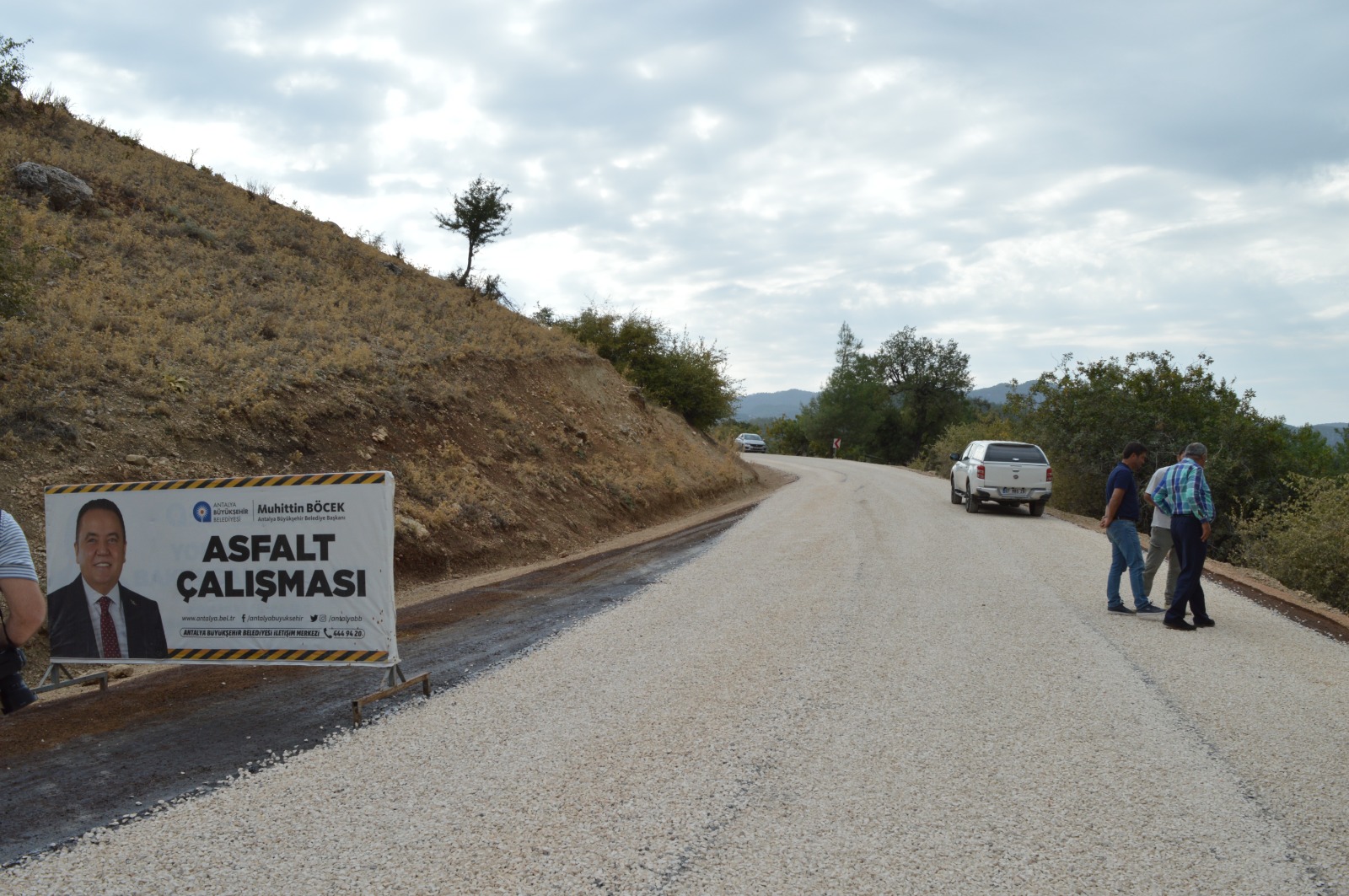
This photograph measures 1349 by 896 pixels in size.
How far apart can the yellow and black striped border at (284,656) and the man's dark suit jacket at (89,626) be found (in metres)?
0.24

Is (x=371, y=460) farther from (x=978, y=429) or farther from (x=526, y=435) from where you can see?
(x=978, y=429)

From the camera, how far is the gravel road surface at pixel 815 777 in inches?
147

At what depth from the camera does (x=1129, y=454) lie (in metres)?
10.0

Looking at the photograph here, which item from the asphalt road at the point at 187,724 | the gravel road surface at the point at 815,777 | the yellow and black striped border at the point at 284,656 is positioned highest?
the yellow and black striped border at the point at 284,656

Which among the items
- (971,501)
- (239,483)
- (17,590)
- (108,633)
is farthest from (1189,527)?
(971,501)

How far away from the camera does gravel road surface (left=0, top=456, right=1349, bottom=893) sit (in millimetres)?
3738

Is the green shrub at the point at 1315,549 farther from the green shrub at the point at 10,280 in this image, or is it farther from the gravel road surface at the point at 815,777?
the green shrub at the point at 10,280

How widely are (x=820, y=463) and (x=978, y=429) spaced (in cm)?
899

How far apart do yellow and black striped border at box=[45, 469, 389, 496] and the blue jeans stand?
8.17 meters

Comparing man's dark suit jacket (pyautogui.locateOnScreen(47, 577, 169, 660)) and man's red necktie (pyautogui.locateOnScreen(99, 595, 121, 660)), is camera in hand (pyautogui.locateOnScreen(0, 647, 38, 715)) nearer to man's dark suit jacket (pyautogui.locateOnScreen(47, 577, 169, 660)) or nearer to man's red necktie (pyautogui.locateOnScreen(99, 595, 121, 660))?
man's dark suit jacket (pyautogui.locateOnScreen(47, 577, 169, 660))

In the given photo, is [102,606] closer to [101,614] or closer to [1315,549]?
[101,614]

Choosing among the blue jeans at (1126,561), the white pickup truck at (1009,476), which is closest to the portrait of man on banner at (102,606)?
the blue jeans at (1126,561)

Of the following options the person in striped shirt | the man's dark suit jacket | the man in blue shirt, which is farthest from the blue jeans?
the person in striped shirt

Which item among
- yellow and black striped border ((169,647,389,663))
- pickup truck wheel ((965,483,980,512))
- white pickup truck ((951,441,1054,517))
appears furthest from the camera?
pickup truck wheel ((965,483,980,512))
